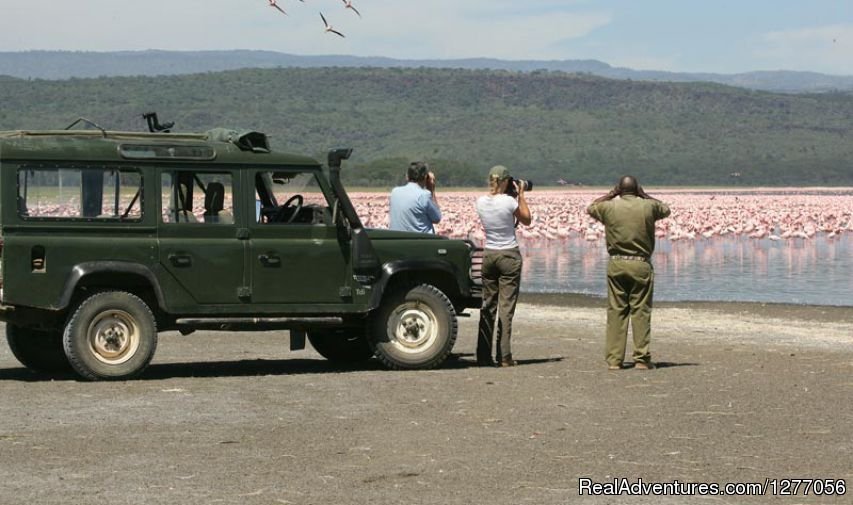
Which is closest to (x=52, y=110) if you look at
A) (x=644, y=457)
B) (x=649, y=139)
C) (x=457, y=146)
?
(x=457, y=146)

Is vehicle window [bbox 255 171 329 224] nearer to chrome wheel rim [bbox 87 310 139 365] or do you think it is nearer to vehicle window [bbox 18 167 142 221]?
vehicle window [bbox 18 167 142 221]

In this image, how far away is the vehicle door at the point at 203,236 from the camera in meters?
14.5

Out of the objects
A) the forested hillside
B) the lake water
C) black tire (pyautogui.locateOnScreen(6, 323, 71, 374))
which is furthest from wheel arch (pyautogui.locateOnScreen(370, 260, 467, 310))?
the forested hillside

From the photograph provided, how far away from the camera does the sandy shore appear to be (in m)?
9.54

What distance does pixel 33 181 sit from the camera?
46.4ft

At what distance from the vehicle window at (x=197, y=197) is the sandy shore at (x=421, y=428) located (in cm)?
142

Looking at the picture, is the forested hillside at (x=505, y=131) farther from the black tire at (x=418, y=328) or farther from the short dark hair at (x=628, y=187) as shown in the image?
the black tire at (x=418, y=328)

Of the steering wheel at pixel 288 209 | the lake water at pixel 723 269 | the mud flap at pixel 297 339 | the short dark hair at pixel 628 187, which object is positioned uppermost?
the short dark hair at pixel 628 187

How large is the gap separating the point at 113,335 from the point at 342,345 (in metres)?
2.70

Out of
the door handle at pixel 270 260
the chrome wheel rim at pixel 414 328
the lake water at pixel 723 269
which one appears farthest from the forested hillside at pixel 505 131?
the door handle at pixel 270 260

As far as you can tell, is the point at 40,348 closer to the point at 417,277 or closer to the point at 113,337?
the point at 113,337

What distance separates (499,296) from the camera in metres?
15.6

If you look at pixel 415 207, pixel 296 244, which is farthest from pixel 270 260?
pixel 415 207

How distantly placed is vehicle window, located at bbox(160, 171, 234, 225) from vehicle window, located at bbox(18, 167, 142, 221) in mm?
256
